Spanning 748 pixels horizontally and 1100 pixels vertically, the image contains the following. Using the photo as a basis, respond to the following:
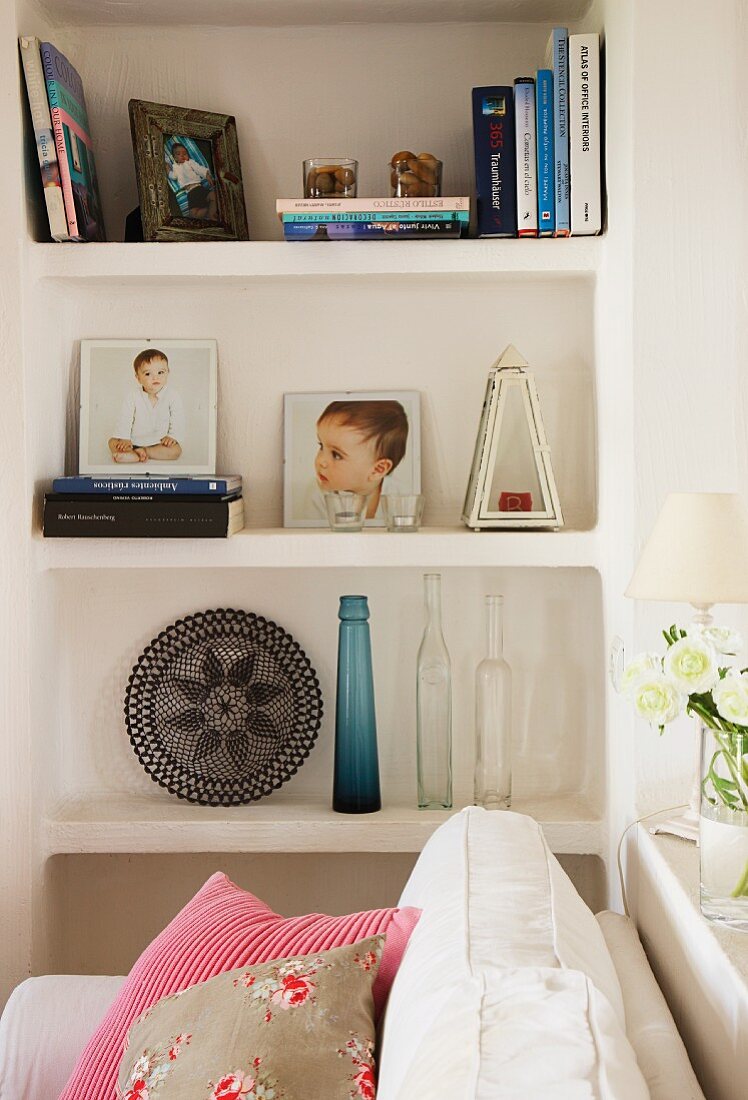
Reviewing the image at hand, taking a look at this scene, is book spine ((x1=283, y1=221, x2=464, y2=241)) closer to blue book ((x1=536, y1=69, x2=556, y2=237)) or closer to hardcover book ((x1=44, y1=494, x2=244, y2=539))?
blue book ((x1=536, y1=69, x2=556, y2=237))

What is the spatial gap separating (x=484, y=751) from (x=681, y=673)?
3.04 feet

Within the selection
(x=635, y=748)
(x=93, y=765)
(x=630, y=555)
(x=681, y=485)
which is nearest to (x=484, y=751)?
(x=635, y=748)

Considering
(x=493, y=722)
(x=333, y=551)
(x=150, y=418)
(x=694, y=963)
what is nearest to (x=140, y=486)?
(x=150, y=418)

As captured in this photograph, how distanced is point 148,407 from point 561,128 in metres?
0.97

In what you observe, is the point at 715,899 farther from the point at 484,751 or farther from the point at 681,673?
the point at 484,751

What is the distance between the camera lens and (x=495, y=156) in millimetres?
2029

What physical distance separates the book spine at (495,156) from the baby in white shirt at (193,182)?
1.73 ft

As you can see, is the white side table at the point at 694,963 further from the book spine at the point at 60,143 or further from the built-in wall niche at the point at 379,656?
the book spine at the point at 60,143

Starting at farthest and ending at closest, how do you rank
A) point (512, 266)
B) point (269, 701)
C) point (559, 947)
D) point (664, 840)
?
point (269, 701), point (512, 266), point (664, 840), point (559, 947)

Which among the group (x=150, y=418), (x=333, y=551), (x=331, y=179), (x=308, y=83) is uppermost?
(x=308, y=83)

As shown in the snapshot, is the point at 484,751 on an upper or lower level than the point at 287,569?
lower

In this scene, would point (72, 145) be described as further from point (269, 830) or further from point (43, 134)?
point (269, 830)


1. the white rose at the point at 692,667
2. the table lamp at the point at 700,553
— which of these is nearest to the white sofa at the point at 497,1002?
the white rose at the point at 692,667

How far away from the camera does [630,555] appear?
6.18 ft
